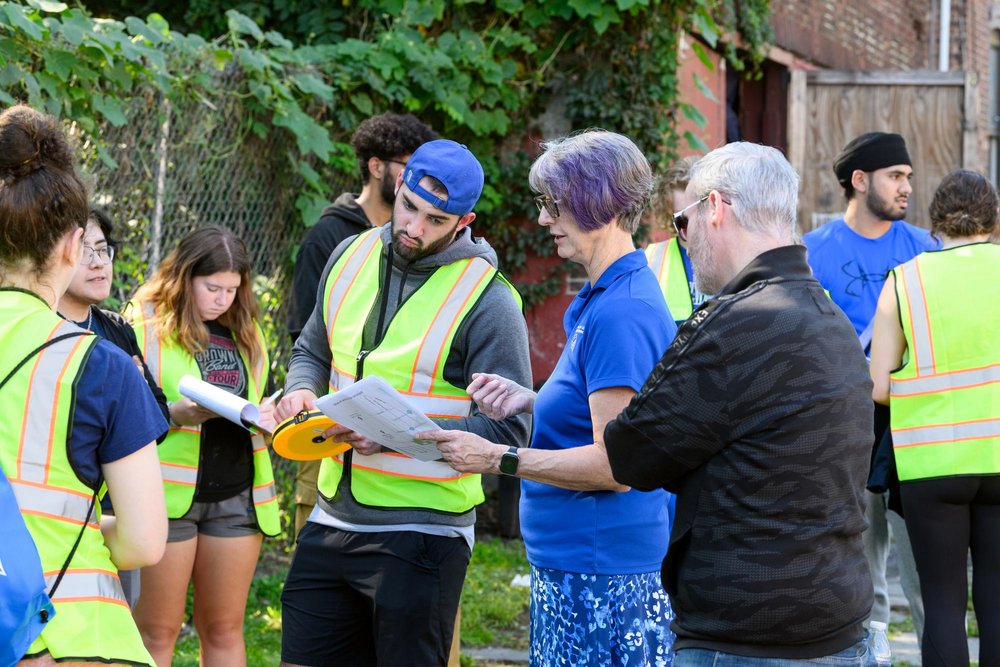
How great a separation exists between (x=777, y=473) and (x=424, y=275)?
1.46 m

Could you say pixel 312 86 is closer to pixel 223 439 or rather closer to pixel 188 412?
pixel 223 439

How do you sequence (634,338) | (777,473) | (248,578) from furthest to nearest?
(248,578) < (634,338) < (777,473)

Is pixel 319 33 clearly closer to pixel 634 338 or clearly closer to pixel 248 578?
pixel 248 578

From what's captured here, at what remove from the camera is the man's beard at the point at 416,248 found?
10.9 ft

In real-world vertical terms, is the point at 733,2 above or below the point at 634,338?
above

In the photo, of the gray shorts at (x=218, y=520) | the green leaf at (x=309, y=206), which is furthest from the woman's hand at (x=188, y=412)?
the green leaf at (x=309, y=206)

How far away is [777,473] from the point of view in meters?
2.19

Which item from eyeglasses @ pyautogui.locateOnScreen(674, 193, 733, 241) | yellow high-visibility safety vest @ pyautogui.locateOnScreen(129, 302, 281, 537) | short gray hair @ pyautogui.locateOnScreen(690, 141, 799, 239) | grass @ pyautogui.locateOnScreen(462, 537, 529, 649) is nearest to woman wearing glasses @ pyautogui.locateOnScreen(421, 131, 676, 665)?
eyeglasses @ pyautogui.locateOnScreen(674, 193, 733, 241)

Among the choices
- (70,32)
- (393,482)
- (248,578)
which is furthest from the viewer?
(70,32)

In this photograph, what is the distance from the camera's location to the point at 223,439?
13.7 feet

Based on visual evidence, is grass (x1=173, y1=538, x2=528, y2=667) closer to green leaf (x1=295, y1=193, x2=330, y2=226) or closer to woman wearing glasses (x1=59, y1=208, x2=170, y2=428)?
woman wearing glasses (x1=59, y1=208, x2=170, y2=428)

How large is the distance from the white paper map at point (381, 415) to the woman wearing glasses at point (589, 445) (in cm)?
8

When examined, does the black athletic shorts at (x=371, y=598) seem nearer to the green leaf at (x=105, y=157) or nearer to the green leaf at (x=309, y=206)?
the green leaf at (x=105, y=157)

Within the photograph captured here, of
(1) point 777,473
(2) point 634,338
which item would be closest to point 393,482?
(2) point 634,338
